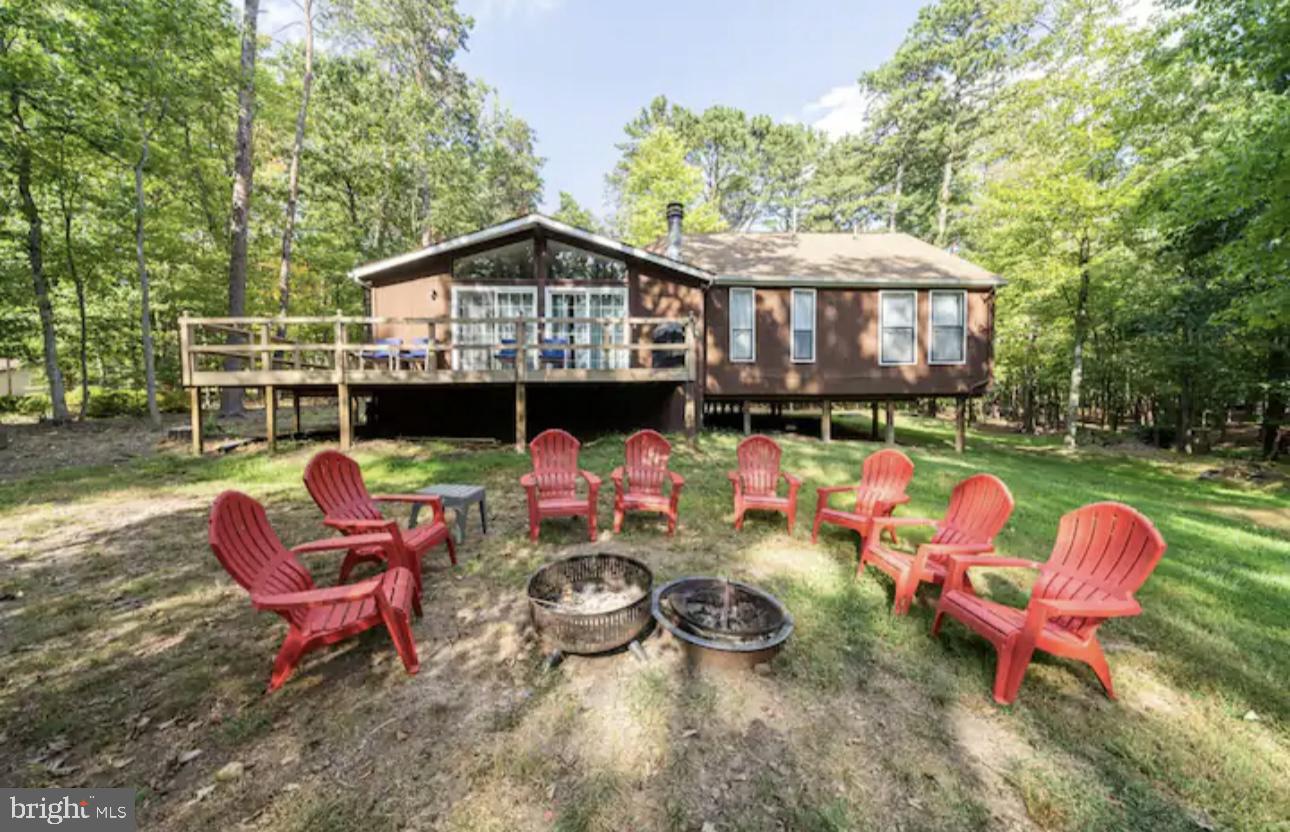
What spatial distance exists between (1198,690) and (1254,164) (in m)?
8.49

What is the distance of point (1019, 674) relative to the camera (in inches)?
107

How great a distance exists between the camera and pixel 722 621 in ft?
10.6

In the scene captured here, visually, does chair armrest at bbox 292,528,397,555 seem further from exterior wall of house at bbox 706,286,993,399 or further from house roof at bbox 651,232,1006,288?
house roof at bbox 651,232,1006,288

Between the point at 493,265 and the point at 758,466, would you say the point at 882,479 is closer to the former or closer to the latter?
the point at 758,466

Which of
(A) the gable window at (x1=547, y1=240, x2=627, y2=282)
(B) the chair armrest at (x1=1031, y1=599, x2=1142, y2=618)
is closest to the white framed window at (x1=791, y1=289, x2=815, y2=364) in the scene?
(A) the gable window at (x1=547, y1=240, x2=627, y2=282)

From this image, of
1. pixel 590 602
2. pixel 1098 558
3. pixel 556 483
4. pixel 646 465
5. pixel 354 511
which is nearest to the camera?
pixel 1098 558

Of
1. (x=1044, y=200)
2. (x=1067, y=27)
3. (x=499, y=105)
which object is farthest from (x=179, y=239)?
(x=1067, y=27)

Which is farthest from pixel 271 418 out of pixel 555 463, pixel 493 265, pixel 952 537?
pixel 952 537

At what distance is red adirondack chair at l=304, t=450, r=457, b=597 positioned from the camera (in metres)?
3.73

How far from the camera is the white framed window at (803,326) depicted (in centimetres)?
1183

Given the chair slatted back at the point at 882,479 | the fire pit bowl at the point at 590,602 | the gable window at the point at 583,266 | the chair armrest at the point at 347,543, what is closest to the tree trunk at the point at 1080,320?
the gable window at the point at 583,266

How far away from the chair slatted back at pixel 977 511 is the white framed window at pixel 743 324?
26.6 feet

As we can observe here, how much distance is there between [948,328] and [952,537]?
10150 millimetres

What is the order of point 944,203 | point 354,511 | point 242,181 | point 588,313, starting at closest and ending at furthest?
point 354,511 < point 588,313 < point 242,181 < point 944,203
